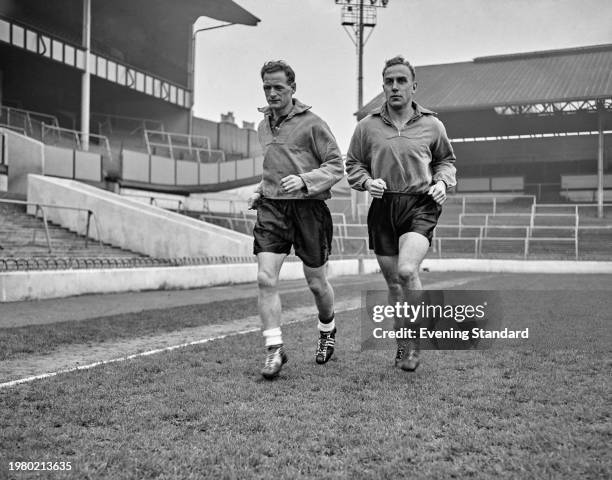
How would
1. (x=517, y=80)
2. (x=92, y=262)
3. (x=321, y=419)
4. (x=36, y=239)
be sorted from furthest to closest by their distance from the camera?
(x=517, y=80) → (x=36, y=239) → (x=92, y=262) → (x=321, y=419)

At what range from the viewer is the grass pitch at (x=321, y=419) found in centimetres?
303

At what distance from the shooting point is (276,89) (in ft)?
17.3

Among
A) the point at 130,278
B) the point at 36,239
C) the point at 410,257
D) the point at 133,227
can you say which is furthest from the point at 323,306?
the point at 133,227

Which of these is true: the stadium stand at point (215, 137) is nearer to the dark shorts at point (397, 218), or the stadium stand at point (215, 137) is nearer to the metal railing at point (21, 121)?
the metal railing at point (21, 121)

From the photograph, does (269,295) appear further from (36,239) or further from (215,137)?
(215,137)

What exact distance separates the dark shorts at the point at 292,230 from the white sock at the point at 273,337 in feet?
1.97

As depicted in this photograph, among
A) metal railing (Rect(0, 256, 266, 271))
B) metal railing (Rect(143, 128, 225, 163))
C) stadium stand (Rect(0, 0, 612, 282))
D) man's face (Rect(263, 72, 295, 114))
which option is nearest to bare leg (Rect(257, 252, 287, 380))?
man's face (Rect(263, 72, 295, 114))

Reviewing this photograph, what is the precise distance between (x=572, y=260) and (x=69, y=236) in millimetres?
19425

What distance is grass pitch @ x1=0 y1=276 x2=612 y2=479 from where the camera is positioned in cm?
303

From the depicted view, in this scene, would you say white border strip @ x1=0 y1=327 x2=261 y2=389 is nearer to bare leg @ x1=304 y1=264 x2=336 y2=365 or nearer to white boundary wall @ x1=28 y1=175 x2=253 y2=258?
bare leg @ x1=304 y1=264 x2=336 y2=365

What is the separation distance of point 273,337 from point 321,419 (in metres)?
1.38

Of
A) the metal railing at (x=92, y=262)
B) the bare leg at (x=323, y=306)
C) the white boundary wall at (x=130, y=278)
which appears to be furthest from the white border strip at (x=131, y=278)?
the bare leg at (x=323, y=306)

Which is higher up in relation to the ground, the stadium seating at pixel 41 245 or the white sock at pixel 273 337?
the stadium seating at pixel 41 245

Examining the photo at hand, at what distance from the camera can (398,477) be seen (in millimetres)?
2881
